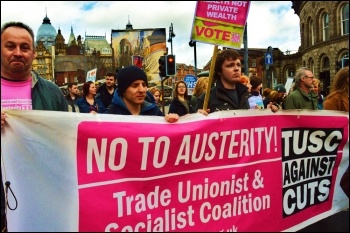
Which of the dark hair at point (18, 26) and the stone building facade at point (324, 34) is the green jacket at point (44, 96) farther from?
the stone building facade at point (324, 34)

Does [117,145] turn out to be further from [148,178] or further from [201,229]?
[201,229]

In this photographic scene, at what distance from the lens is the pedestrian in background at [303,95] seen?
520 cm

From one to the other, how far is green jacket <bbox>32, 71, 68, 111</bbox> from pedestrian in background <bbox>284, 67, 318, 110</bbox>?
3.05 meters

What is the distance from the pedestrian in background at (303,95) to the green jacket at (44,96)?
305cm

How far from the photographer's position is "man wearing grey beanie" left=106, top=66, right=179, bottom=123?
343cm

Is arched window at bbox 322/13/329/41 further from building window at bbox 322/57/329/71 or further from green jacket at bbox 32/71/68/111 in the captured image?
green jacket at bbox 32/71/68/111

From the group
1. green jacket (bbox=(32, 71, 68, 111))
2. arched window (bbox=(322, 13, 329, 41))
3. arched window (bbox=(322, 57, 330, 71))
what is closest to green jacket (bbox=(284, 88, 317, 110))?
green jacket (bbox=(32, 71, 68, 111))

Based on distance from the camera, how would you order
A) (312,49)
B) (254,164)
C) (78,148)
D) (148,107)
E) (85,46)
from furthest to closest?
(85,46) < (312,49) < (148,107) < (254,164) < (78,148)

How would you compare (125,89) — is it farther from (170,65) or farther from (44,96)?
(170,65)

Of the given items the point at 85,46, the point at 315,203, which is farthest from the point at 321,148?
the point at 85,46

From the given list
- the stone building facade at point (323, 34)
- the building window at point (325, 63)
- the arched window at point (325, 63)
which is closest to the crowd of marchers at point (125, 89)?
the stone building facade at point (323, 34)

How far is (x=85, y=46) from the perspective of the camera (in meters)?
114

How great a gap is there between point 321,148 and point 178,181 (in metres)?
1.37

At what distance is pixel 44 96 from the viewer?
294 centimetres
